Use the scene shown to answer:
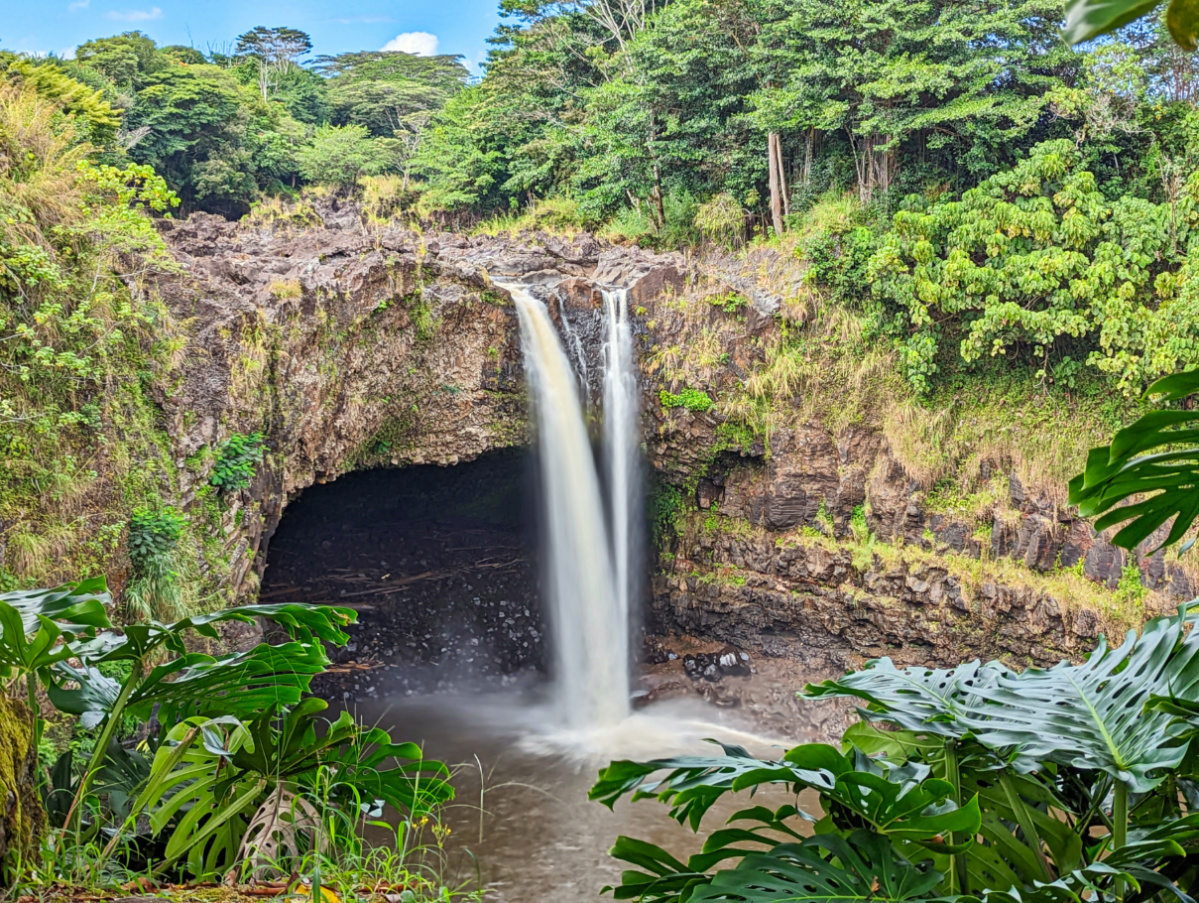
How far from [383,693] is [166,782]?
7.29 meters

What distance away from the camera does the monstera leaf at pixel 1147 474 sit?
103 cm

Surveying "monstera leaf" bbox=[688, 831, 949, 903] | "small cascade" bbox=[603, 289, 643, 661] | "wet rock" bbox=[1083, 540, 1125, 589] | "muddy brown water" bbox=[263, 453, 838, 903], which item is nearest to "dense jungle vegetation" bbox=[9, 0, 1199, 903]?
"monstera leaf" bbox=[688, 831, 949, 903]

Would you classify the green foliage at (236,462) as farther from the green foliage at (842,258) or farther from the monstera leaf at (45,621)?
the green foliage at (842,258)

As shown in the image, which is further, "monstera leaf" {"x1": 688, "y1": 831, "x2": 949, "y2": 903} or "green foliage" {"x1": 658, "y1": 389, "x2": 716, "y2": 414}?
"green foliage" {"x1": 658, "y1": 389, "x2": 716, "y2": 414}

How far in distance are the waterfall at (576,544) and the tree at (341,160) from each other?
7006 mm

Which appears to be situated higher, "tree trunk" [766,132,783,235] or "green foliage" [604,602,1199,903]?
"tree trunk" [766,132,783,235]

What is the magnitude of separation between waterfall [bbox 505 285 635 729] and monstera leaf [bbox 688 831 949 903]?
7603mm

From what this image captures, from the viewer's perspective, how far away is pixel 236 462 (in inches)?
250

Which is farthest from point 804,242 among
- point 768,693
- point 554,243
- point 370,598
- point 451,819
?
point 451,819

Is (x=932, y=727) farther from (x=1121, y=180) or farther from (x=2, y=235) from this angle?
(x=1121, y=180)

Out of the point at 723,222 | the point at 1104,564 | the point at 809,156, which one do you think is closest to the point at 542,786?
the point at 1104,564

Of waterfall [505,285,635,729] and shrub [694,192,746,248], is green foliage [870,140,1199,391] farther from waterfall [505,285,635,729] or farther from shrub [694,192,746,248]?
waterfall [505,285,635,729]

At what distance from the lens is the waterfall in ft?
28.5

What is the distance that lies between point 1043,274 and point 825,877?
771 cm
